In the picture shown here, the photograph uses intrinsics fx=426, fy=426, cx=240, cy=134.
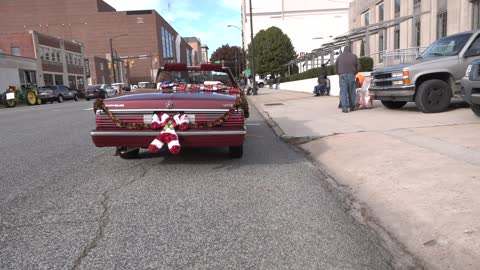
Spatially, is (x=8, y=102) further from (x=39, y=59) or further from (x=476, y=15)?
(x=476, y=15)

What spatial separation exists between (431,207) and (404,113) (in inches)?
301

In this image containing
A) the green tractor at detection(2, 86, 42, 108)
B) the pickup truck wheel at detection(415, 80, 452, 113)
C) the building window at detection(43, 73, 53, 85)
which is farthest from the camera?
the building window at detection(43, 73, 53, 85)

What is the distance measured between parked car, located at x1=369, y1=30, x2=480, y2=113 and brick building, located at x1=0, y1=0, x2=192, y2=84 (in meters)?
95.2

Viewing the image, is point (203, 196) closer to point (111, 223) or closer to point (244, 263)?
point (111, 223)

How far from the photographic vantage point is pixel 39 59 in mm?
52625

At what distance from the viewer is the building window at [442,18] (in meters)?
20.7

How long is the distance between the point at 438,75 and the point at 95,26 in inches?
4160

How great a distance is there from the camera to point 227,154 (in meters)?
7.13

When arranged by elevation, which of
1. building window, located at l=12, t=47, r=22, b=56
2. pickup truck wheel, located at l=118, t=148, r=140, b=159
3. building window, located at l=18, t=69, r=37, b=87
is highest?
building window, located at l=12, t=47, r=22, b=56

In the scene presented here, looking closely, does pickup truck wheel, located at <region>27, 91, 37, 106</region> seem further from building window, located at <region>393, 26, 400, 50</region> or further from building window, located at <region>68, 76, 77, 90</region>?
building window, located at <region>68, 76, 77, 90</region>

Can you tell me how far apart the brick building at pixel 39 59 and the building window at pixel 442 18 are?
39854 mm

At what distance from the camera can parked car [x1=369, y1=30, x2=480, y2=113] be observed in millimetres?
10141

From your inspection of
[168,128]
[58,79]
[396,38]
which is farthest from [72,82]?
[168,128]

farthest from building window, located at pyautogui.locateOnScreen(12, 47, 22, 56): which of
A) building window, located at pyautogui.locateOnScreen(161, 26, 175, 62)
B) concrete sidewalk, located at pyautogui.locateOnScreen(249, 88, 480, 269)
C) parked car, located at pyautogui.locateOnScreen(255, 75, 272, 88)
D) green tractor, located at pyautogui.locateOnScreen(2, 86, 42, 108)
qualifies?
building window, located at pyautogui.locateOnScreen(161, 26, 175, 62)
